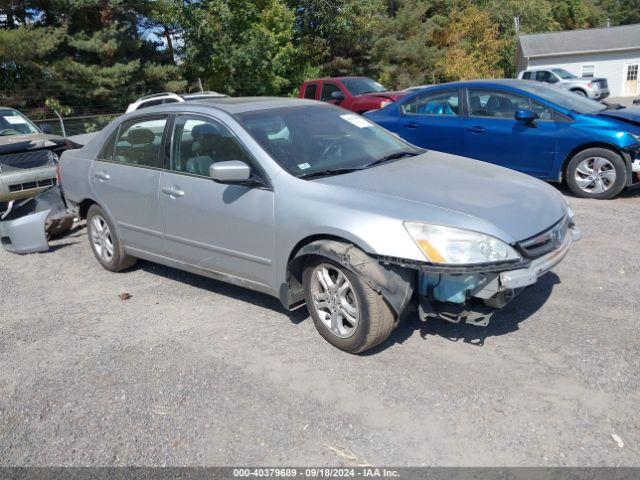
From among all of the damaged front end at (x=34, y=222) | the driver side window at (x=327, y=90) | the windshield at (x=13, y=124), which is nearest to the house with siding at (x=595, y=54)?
the driver side window at (x=327, y=90)

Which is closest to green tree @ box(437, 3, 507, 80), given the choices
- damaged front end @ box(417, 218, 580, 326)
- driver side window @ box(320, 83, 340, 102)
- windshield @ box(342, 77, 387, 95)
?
windshield @ box(342, 77, 387, 95)

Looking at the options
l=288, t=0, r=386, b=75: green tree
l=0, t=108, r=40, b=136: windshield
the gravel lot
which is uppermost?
l=288, t=0, r=386, b=75: green tree

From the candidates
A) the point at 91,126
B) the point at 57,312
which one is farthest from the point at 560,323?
the point at 91,126

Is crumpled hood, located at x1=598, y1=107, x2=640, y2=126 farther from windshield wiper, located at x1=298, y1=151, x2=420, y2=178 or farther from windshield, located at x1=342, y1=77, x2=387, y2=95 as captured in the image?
windshield, located at x1=342, y1=77, x2=387, y2=95

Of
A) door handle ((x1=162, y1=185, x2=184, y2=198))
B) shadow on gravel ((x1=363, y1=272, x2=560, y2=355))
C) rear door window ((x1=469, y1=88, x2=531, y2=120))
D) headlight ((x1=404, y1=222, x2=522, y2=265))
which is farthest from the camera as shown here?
rear door window ((x1=469, y1=88, x2=531, y2=120))

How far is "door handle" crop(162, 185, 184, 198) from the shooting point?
490 cm

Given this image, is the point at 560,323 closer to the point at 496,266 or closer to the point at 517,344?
the point at 517,344

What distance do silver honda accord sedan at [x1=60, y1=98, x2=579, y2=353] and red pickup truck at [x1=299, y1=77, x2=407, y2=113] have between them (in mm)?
9244

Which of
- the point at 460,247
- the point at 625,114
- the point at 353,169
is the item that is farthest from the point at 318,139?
the point at 625,114

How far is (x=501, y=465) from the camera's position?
2.92 metres

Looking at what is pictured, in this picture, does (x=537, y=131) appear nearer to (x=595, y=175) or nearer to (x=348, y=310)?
(x=595, y=175)

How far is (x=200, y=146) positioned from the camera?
4.89m

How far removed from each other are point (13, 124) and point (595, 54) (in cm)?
4066

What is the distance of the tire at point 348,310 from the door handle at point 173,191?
1384 mm
